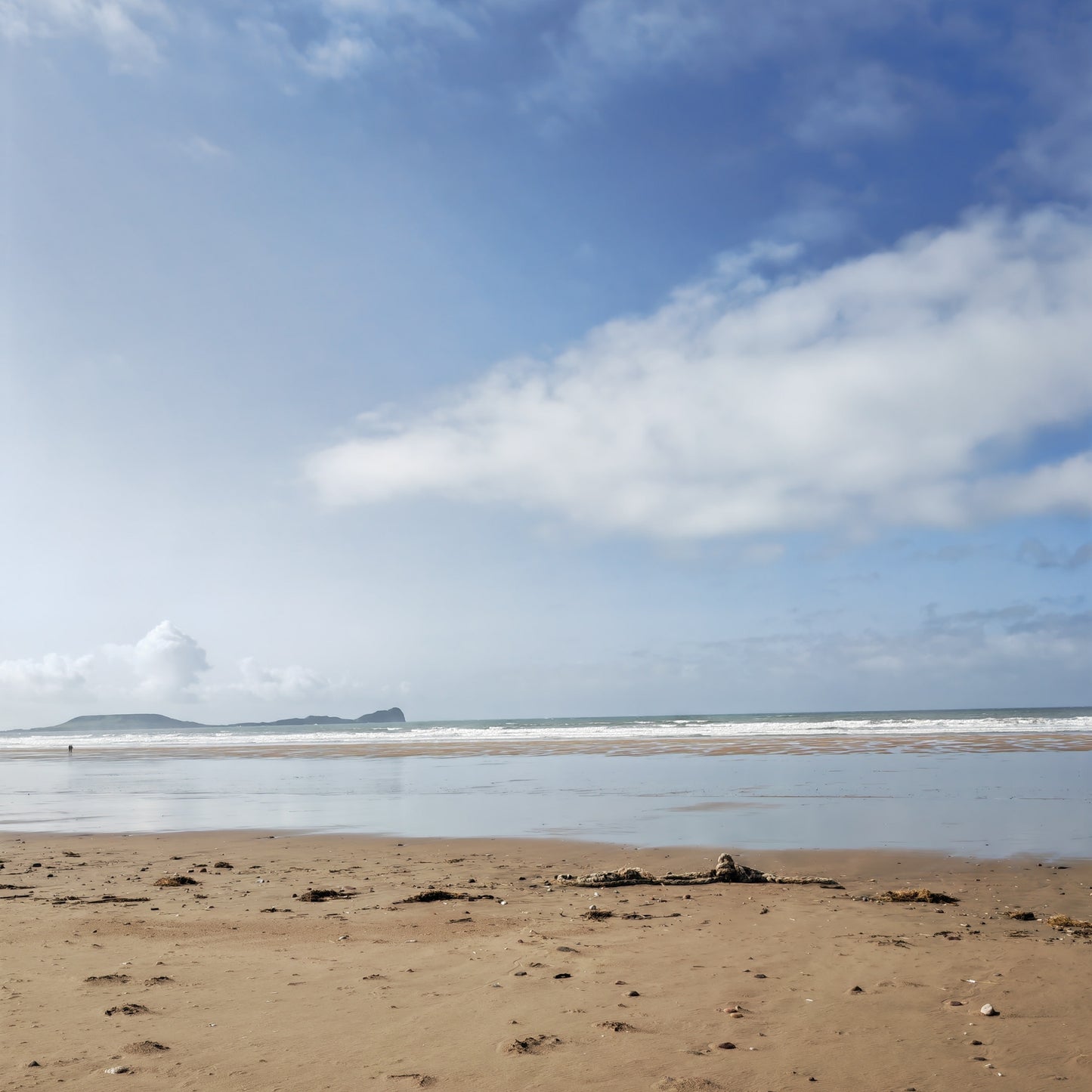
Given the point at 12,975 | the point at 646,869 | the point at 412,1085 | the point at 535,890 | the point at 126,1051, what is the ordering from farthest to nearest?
the point at 646,869 → the point at 535,890 → the point at 12,975 → the point at 126,1051 → the point at 412,1085

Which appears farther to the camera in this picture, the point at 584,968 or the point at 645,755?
the point at 645,755

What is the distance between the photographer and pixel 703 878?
34.1 feet

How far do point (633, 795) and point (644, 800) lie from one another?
1299 mm

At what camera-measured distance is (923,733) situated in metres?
53.0

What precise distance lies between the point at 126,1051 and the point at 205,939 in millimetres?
2949

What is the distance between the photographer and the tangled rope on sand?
10273 mm

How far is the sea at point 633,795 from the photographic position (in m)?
14.5

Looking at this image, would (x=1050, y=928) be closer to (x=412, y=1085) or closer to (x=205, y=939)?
(x=412, y=1085)

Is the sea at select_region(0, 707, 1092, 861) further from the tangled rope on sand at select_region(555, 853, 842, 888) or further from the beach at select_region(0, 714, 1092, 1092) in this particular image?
the tangled rope on sand at select_region(555, 853, 842, 888)

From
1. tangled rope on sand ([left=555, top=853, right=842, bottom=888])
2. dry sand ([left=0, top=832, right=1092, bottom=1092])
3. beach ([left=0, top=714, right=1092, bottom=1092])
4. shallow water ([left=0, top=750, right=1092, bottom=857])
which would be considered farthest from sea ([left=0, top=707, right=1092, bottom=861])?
dry sand ([left=0, top=832, right=1092, bottom=1092])

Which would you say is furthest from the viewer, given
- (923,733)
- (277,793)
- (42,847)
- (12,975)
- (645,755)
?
(923,733)

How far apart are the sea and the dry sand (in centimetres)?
393

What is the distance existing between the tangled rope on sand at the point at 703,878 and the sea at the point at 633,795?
8.84 ft

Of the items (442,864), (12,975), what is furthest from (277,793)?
(12,975)
